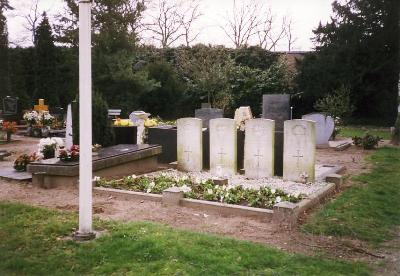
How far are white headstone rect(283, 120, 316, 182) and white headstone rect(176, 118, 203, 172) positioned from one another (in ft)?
6.69

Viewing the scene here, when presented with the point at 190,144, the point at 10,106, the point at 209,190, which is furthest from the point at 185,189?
the point at 10,106

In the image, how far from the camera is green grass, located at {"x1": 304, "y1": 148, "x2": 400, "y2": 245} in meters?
6.10

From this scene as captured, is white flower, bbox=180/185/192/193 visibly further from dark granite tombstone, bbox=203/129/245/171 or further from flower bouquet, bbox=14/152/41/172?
flower bouquet, bbox=14/152/41/172

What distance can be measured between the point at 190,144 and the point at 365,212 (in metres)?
4.61

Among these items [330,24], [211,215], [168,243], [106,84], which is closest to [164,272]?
[168,243]

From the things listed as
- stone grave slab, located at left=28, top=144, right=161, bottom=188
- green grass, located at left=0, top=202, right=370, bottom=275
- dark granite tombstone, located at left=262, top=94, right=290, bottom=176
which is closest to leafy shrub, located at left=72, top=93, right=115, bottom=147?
stone grave slab, located at left=28, top=144, right=161, bottom=188

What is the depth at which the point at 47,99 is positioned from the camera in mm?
26344

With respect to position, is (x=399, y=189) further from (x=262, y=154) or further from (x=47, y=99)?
(x=47, y=99)

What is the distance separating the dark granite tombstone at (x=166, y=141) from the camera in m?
11.7

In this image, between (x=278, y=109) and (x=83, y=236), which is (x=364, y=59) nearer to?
(x=278, y=109)

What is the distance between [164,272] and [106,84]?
67.9ft

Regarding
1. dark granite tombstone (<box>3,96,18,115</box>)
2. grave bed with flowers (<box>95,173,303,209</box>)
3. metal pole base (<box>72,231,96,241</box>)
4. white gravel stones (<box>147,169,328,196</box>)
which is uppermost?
dark granite tombstone (<box>3,96,18,115</box>)

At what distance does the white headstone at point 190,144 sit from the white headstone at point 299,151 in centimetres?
204

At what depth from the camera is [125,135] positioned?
468 inches
